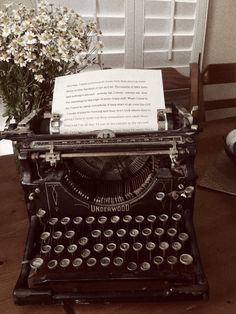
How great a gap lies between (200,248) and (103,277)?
35cm

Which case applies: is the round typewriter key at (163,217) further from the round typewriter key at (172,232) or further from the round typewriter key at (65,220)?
the round typewriter key at (65,220)

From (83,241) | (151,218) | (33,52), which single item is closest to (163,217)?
(151,218)

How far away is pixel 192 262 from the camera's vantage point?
101cm

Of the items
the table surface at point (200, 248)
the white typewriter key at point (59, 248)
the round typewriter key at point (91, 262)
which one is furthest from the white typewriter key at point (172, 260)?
the white typewriter key at point (59, 248)

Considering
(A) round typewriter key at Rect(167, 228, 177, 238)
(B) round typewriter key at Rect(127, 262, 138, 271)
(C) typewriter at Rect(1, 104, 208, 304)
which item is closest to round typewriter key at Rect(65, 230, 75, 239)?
(C) typewriter at Rect(1, 104, 208, 304)

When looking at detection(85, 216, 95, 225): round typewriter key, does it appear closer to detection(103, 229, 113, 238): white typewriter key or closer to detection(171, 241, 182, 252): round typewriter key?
detection(103, 229, 113, 238): white typewriter key

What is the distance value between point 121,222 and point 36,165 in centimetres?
34

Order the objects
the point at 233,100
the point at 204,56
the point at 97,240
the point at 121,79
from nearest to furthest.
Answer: the point at 97,240 < the point at 121,79 < the point at 233,100 < the point at 204,56

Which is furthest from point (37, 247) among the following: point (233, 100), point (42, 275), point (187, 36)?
point (187, 36)

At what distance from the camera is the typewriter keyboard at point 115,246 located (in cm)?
103

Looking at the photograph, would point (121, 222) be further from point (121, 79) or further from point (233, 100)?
point (233, 100)

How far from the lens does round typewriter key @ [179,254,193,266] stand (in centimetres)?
101

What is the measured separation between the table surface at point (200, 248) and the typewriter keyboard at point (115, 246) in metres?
0.08

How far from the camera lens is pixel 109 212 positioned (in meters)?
1.15
